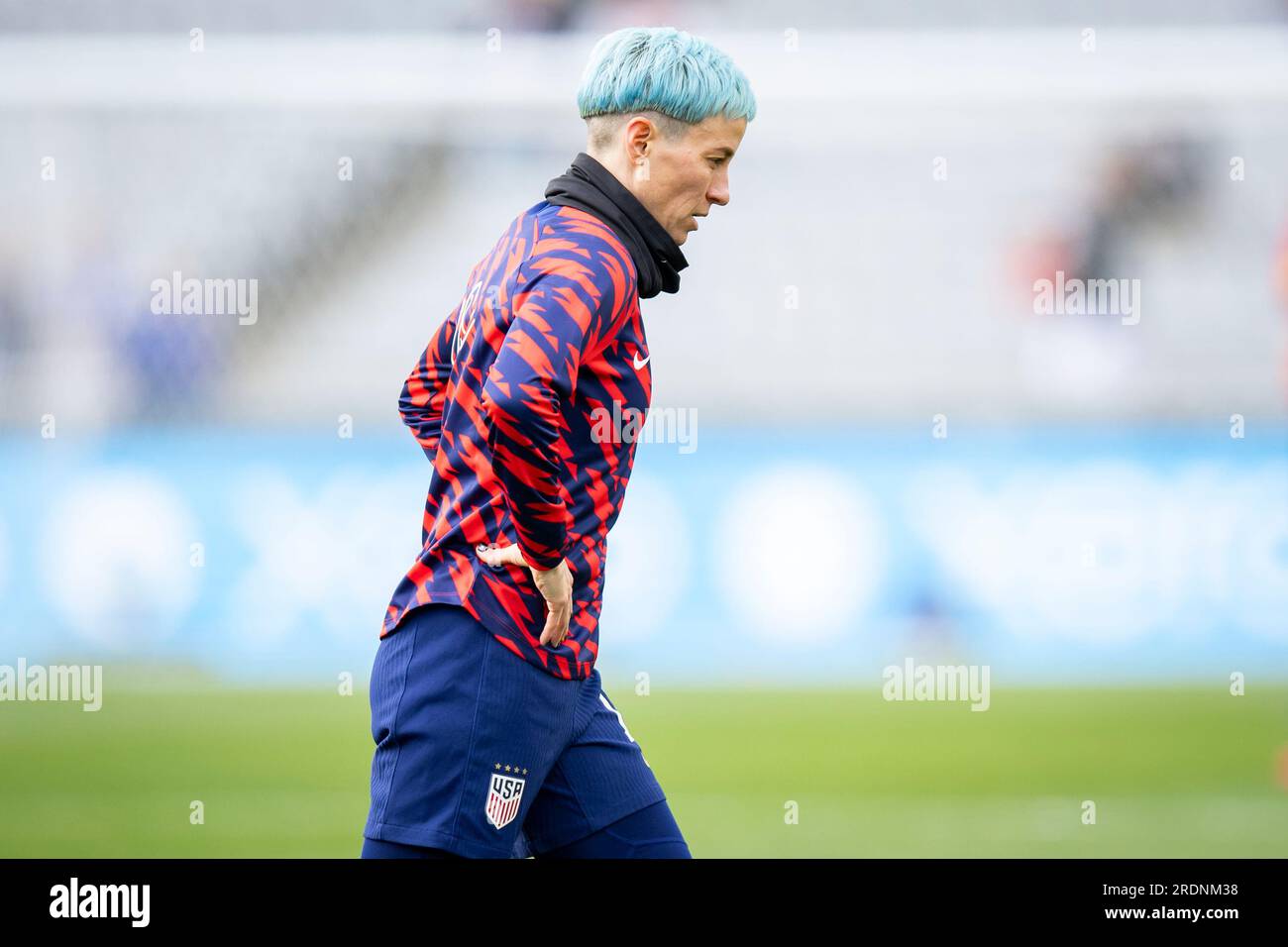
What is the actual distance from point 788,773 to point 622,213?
13.8 feet

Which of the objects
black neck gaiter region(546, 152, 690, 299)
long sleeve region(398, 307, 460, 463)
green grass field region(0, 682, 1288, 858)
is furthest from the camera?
green grass field region(0, 682, 1288, 858)

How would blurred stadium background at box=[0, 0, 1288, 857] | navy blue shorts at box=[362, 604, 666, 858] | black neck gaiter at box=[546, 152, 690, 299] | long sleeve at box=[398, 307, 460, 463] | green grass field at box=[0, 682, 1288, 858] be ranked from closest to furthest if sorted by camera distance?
navy blue shorts at box=[362, 604, 666, 858]
black neck gaiter at box=[546, 152, 690, 299]
long sleeve at box=[398, 307, 460, 463]
green grass field at box=[0, 682, 1288, 858]
blurred stadium background at box=[0, 0, 1288, 857]

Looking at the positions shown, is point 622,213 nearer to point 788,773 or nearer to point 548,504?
point 548,504

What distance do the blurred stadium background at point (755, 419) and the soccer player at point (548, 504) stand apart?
109 inches

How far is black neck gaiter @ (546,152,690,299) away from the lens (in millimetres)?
2104

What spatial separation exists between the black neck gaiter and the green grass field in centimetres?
299

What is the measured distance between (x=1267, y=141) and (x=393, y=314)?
19.4 feet

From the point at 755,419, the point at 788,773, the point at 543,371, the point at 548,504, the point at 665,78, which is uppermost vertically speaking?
the point at 755,419

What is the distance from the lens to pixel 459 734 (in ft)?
6.59

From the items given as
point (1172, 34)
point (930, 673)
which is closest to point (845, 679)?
point (930, 673)

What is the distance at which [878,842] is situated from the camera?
16.4ft

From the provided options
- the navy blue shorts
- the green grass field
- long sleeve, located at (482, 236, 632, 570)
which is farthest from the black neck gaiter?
the green grass field

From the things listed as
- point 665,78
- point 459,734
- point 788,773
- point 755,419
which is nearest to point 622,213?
point 665,78

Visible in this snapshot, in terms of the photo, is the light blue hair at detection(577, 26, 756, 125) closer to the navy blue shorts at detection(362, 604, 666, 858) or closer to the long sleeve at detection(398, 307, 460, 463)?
the long sleeve at detection(398, 307, 460, 463)
